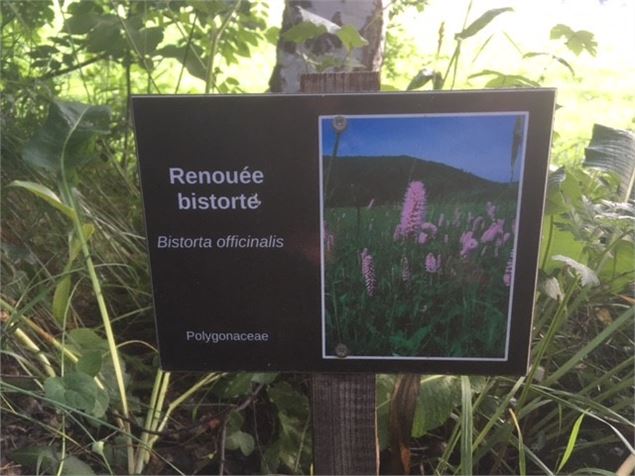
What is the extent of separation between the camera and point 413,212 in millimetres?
852

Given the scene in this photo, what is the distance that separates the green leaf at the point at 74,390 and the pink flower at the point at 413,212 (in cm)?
46

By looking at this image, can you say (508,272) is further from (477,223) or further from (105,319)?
(105,319)

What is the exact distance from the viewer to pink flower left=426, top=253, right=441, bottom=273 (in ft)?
2.86

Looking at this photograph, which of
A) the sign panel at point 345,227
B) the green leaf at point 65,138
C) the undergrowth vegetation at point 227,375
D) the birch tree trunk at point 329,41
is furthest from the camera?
the birch tree trunk at point 329,41

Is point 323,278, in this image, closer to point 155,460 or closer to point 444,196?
point 444,196

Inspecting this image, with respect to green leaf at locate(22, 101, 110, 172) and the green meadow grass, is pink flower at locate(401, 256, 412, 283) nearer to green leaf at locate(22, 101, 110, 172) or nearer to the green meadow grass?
the green meadow grass

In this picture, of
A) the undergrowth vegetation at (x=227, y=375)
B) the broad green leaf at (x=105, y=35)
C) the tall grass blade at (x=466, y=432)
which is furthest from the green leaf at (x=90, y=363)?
the broad green leaf at (x=105, y=35)

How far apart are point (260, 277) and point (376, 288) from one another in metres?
0.16

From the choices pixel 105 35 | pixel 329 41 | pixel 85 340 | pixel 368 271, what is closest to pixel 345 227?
pixel 368 271

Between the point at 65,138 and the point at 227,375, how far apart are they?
0.51m

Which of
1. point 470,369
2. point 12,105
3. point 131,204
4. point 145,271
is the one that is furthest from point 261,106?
point 12,105

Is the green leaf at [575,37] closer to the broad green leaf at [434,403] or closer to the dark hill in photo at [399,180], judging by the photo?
the dark hill in photo at [399,180]

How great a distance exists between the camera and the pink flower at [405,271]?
87cm

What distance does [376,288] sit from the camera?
35.0 inches
